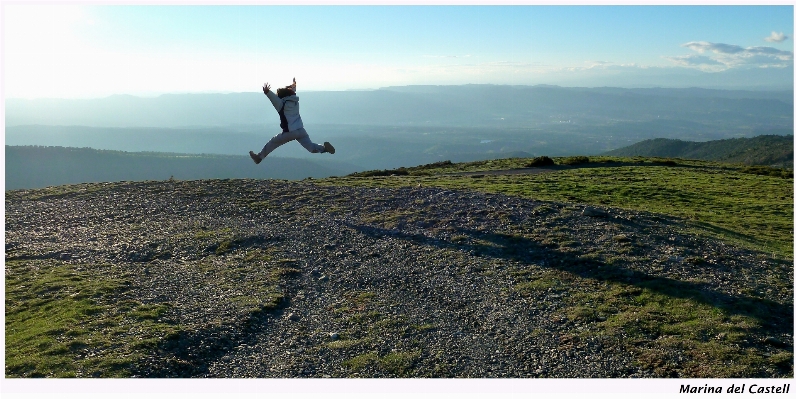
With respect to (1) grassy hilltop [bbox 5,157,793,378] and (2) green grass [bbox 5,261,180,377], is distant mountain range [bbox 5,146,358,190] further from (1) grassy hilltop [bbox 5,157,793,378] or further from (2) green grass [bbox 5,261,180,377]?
(2) green grass [bbox 5,261,180,377]

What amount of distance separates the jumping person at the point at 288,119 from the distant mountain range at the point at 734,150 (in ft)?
266

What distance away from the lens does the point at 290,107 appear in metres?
15.5

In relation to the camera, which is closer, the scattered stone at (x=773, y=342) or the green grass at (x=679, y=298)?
the green grass at (x=679, y=298)

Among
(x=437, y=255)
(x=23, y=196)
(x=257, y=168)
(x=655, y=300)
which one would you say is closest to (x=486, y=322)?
(x=655, y=300)

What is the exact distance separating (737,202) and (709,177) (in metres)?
9.40

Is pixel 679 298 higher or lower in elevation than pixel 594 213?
lower

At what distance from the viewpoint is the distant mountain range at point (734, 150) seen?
285 feet

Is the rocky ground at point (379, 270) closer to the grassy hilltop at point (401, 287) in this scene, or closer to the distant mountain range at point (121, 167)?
the grassy hilltop at point (401, 287)

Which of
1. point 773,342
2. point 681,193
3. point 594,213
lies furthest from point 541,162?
point 773,342

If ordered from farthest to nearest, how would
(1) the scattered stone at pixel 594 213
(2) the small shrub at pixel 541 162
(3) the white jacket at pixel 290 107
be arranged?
(2) the small shrub at pixel 541 162 < (1) the scattered stone at pixel 594 213 < (3) the white jacket at pixel 290 107

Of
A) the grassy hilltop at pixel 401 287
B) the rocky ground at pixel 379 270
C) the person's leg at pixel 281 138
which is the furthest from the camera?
the person's leg at pixel 281 138

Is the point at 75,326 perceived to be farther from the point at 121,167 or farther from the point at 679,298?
the point at 121,167

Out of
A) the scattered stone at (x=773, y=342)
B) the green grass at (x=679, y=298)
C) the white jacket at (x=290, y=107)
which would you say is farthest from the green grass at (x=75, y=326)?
the scattered stone at (x=773, y=342)

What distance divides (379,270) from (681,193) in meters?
16.2
